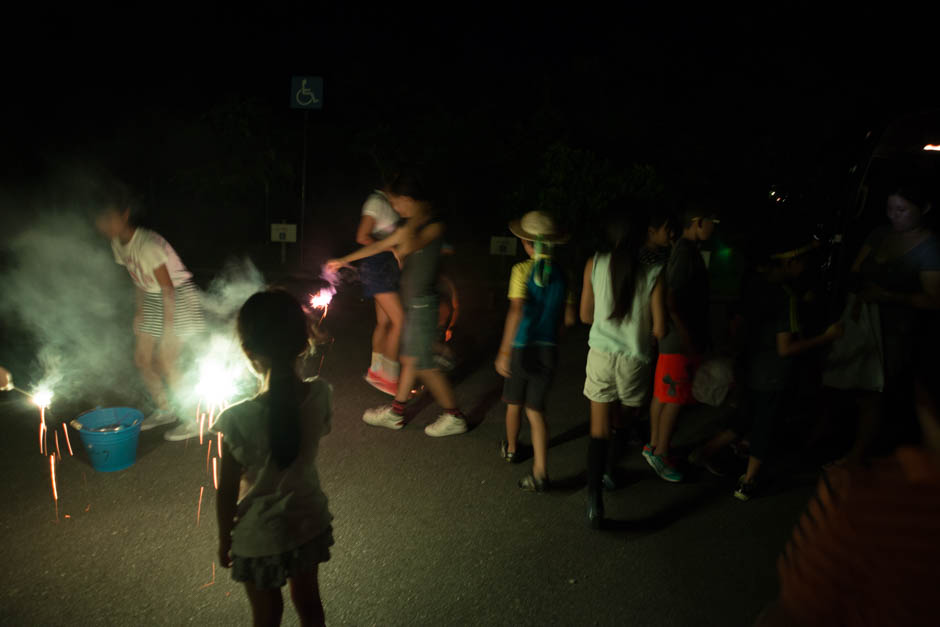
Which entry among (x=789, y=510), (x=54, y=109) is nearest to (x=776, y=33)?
(x=789, y=510)

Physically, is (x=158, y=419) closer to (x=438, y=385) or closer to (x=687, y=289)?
(x=438, y=385)

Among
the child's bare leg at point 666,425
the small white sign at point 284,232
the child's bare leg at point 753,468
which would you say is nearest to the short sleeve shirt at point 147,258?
the child's bare leg at point 666,425

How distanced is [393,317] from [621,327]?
2744mm

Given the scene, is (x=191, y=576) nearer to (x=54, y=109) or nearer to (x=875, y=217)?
(x=875, y=217)

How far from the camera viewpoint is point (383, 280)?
228 inches

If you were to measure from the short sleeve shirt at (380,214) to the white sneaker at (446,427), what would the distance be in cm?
187

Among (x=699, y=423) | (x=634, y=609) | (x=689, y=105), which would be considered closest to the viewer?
(x=634, y=609)

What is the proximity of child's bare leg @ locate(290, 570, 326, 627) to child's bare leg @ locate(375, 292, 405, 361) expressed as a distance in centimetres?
358

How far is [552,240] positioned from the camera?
3670 millimetres

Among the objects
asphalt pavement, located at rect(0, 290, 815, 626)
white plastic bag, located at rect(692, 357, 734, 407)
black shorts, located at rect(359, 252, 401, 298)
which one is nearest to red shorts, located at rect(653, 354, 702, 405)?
white plastic bag, located at rect(692, 357, 734, 407)

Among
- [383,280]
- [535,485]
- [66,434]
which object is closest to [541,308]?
[535,485]

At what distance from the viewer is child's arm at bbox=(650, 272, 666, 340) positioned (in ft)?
11.5

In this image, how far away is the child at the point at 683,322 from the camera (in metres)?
3.98

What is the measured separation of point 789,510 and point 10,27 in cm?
2035
